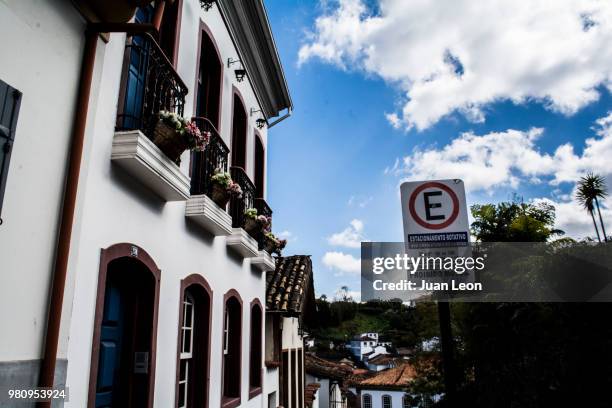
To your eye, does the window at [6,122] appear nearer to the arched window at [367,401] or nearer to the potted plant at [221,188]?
the potted plant at [221,188]

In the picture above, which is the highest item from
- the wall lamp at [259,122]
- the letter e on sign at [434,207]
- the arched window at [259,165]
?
the wall lamp at [259,122]

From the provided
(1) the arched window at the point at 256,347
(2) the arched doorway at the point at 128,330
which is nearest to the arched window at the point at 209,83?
(2) the arched doorway at the point at 128,330

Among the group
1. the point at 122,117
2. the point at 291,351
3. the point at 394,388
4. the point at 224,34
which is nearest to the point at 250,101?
the point at 224,34

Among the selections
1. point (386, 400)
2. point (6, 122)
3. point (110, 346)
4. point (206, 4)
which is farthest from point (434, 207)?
point (386, 400)

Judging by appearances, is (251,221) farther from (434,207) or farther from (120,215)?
(434,207)

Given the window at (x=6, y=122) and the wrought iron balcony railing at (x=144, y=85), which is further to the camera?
the wrought iron balcony railing at (x=144, y=85)

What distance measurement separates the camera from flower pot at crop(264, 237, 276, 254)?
9.17 m

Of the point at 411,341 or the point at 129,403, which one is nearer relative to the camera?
the point at 129,403

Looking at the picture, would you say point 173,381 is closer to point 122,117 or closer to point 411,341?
point 122,117

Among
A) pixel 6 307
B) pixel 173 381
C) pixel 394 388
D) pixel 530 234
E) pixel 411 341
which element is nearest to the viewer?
pixel 6 307

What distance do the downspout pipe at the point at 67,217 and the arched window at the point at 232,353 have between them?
4.39 meters

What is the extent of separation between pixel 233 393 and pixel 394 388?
33685 mm

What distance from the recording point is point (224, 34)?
748cm

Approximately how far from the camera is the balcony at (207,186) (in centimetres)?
547
